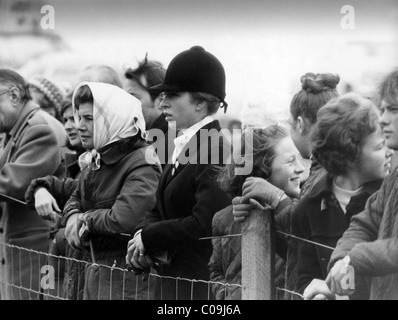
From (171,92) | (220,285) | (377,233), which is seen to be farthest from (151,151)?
(377,233)

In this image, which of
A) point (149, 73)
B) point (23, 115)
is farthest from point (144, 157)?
point (23, 115)

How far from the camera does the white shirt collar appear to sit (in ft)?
22.5

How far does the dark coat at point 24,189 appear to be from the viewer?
7.86m

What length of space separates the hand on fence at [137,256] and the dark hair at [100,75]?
1.09 meters

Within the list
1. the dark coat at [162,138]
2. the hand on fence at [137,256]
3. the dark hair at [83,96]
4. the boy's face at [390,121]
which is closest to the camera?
the boy's face at [390,121]

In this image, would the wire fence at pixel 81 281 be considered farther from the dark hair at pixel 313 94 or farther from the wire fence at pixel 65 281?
the dark hair at pixel 313 94

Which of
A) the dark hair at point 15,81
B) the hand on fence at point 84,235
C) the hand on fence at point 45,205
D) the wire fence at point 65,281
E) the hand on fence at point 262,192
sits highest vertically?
the dark hair at point 15,81

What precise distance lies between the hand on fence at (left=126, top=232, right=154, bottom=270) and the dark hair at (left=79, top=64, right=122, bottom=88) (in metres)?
1.09

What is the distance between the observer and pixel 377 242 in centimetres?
625

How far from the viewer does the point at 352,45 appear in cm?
694

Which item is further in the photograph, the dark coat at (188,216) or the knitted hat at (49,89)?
the knitted hat at (49,89)

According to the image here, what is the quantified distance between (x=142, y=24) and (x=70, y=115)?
737 millimetres

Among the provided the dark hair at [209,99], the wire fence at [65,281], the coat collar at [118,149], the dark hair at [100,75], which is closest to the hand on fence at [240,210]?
the wire fence at [65,281]
